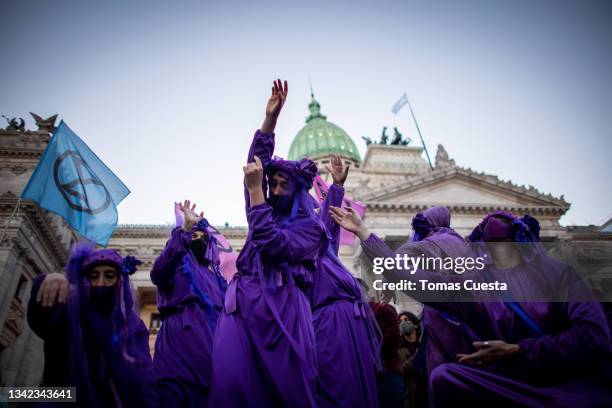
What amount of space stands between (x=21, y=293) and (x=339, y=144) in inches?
1507

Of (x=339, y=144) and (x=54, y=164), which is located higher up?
(x=339, y=144)

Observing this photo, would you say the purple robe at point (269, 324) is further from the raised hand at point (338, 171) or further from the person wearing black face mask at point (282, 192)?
the raised hand at point (338, 171)

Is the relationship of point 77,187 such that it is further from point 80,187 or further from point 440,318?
point 440,318

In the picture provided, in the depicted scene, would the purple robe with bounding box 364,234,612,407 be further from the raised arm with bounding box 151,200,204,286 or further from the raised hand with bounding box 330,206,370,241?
the raised arm with bounding box 151,200,204,286

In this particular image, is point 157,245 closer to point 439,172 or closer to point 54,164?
point 439,172

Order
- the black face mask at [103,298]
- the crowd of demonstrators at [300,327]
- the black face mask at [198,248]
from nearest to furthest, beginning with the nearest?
1. the crowd of demonstrators at [300,327]
2. the black face mask at [103,298]
3. the black face mask at [198,248]

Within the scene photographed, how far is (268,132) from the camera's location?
3.21 metres

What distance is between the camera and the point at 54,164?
6742 mm

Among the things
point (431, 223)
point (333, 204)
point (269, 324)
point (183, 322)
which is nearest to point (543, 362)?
point (269, 324)

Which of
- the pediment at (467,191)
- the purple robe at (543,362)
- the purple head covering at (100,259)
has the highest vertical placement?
the pediment at (467,191)

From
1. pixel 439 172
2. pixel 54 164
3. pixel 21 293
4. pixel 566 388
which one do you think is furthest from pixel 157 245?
pixel 566 388

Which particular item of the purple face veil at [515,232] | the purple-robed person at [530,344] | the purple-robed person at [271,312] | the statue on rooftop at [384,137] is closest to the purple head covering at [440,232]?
the purple face veil at [515,232]

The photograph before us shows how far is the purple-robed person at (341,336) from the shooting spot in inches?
104

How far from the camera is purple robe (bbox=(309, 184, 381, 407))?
263 centimetres
